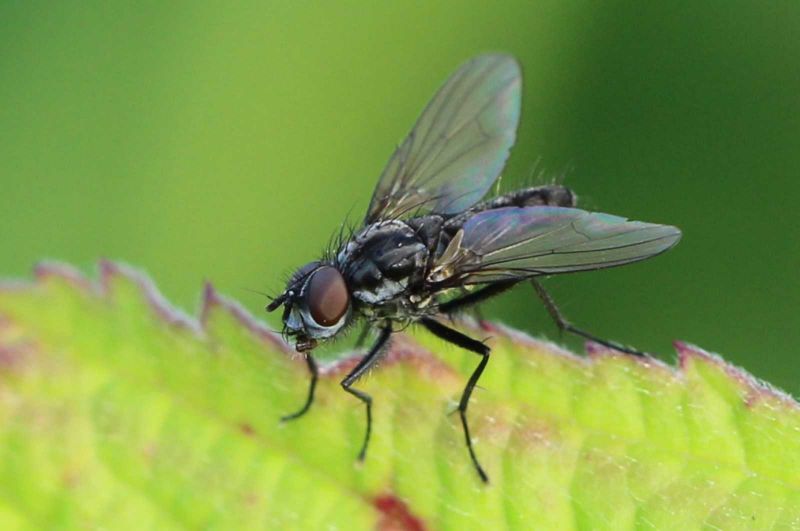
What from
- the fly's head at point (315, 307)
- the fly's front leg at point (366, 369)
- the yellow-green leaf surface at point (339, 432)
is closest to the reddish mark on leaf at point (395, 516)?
the yellow-green leaf surface at point (339, 432)

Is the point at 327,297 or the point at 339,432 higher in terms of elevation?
the point at 327,297

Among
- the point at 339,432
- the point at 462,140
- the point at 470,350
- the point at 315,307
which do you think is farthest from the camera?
the point at 462,140

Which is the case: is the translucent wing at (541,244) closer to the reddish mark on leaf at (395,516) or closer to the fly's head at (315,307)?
the fly's head at (315,307)

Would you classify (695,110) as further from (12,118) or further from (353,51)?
(12,118)

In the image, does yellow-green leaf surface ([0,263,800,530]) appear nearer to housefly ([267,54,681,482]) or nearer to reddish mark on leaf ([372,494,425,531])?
reddish mark on leaf ([372,494,425,531])

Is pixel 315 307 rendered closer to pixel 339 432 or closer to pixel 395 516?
pixel 339 432

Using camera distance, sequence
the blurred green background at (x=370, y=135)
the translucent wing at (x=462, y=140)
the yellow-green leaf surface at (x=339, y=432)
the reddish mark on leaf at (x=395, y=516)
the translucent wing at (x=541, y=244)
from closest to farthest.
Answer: the yellow-green leaf surface at (x=339, y=432) → the reddish mark on leaf at (x=395, y=516) → the translucent wing at (x=541, y=244) → the translucent wing at (x=462, y=140) → the blurred green background at (x=370, y=135)

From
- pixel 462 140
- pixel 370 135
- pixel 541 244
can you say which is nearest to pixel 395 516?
pixel 541 244
